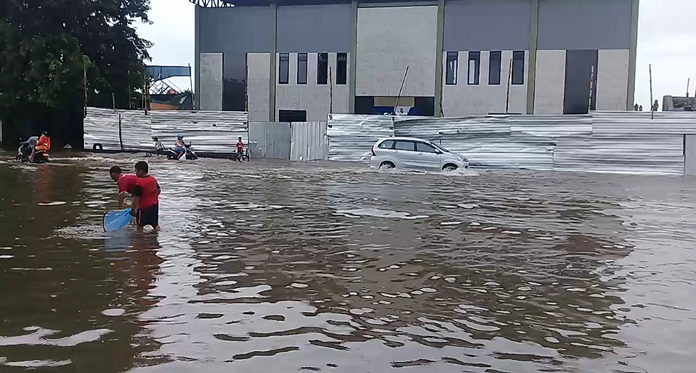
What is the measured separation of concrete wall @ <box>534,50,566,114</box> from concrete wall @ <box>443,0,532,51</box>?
134 centimetres

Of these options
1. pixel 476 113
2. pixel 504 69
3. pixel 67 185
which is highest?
pixel 504 69

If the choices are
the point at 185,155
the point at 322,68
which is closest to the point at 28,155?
the point at 185,155

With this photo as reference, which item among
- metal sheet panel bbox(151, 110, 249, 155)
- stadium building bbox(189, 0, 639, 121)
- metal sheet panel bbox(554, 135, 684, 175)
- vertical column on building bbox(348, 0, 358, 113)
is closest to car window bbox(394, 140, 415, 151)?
metal sheet panel bbox(554, 135, 684, 175)

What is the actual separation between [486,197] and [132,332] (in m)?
12.1

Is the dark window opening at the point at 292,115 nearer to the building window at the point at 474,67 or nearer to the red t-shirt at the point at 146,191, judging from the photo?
the building window at the point at 474,67

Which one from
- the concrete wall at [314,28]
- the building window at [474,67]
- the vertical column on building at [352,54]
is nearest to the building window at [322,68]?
the concrete wall at [314,28]

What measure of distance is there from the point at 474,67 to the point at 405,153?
1564cm

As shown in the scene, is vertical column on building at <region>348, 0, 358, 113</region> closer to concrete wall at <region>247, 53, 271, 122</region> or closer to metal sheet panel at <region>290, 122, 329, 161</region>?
concrete wall at <region>247, 53, 271, 122</region>

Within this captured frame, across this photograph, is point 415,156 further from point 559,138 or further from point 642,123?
point 642,123

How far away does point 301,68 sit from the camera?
1634 inches

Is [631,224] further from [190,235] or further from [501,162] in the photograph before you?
[501,162]

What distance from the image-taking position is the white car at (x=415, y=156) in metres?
24.7

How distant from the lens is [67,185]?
56.2 feet

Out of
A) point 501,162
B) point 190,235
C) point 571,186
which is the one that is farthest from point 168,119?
point 190,235
